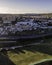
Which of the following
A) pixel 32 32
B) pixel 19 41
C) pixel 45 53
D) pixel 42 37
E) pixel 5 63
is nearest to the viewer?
pixel 5 63

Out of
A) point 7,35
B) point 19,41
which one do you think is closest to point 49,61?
point 19,41

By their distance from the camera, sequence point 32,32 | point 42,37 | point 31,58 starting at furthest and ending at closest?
point 32,32 → point 42,37 → point 31,58

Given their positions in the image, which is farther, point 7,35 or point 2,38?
point 7,35

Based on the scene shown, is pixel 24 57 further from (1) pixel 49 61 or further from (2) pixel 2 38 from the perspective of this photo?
(2) pixel 2 38

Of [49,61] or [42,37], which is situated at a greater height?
[49,61]

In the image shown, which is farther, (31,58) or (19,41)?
(19,41)

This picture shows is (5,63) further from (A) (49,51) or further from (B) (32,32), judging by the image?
(B) (32,32)

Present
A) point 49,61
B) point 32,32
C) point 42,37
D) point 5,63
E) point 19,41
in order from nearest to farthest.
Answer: point 49,61
point 5,63
point 19,41
point 42,37
point 32,32

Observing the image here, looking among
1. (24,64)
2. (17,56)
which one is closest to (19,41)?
(17,56)

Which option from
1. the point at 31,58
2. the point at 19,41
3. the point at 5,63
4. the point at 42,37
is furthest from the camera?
the point at 42,37
